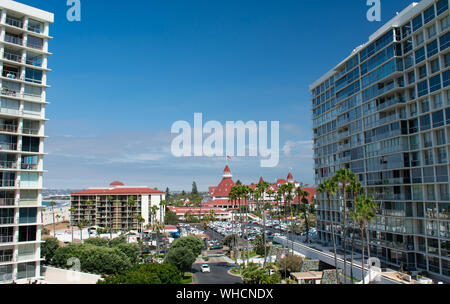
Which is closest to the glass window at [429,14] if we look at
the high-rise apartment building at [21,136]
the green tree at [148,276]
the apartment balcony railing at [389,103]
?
the apartment balcony railing at [389,103]

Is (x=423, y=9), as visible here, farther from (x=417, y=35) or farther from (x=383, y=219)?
(x=383, y=219)

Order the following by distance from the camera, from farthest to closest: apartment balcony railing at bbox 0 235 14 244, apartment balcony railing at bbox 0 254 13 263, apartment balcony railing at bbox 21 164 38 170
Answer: apartment balcony railing at bbox 21 164 38 170, apartment balcony railing at bbox 0 235 14 244, apartment balcony railing at bbox 0 254 13 263

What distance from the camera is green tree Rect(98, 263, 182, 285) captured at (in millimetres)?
35844

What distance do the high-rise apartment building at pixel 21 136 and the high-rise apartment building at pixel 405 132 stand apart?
51.8 m

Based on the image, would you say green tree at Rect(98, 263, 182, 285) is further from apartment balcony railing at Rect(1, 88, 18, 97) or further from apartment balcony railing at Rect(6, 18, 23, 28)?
apartment balcony railing at Rect(6, 18, 23, 28)

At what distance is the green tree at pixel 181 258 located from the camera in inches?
2217

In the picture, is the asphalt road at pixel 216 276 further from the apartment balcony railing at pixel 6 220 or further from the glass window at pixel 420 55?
the glass window at pixel 420 55

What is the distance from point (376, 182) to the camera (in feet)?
188

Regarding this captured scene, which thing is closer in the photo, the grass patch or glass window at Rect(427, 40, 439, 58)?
glass window at Rect(427, 40, 439, 58)

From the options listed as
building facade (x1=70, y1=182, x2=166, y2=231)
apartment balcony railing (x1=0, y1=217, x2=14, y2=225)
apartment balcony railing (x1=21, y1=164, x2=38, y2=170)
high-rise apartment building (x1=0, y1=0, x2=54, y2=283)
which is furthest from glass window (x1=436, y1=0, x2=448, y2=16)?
building facade (x1=70, y1=182, x2=166, y2=231)

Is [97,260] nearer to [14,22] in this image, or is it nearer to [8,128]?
[8,128]

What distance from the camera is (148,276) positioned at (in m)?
38.0

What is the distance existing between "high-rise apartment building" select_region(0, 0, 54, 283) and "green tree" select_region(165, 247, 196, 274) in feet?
65.1
